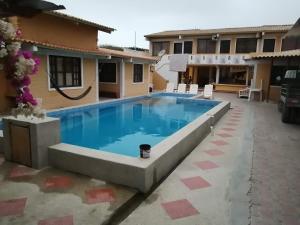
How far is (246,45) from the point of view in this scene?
794 inches

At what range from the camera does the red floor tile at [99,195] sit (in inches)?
119

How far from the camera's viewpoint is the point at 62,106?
1008 centimetres


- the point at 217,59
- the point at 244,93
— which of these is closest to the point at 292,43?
the point at 244,93

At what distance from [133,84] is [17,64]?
13249 mm

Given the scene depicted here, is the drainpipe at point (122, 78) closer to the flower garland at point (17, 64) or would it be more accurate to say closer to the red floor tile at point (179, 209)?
the red floor tile at point (179, 209)

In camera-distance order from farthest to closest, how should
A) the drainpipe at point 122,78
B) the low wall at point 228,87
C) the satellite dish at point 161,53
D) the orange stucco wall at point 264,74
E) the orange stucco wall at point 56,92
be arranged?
1. the satellite dish at point 161,53
2. the low wall at point 228,87
3. the orange stucco wall at point 264,74
4. the drainpipe at point 122,78
5. the orange stucco wall at point 56,92

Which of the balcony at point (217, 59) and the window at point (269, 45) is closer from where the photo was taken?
the window at point (269, 45)

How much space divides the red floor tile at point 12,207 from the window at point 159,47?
21.5m

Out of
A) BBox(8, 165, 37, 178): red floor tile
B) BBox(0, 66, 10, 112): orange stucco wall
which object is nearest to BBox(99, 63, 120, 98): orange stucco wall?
BBox(0, 66, 10, 112): orange stucco wall

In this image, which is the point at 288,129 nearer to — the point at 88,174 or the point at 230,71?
the point at 88,174

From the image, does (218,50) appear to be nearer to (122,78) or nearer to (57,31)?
(122,78)

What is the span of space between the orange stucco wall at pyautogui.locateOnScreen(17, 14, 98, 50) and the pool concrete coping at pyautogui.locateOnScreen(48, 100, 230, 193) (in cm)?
628

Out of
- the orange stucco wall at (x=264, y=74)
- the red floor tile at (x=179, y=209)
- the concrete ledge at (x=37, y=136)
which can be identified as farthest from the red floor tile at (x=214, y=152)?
the orange stucco wall at (x=264, y=74)

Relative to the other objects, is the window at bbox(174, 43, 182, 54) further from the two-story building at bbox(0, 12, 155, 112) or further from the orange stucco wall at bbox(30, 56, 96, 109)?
the orange stucco wall at bbox(30, 56, 96, 109)
